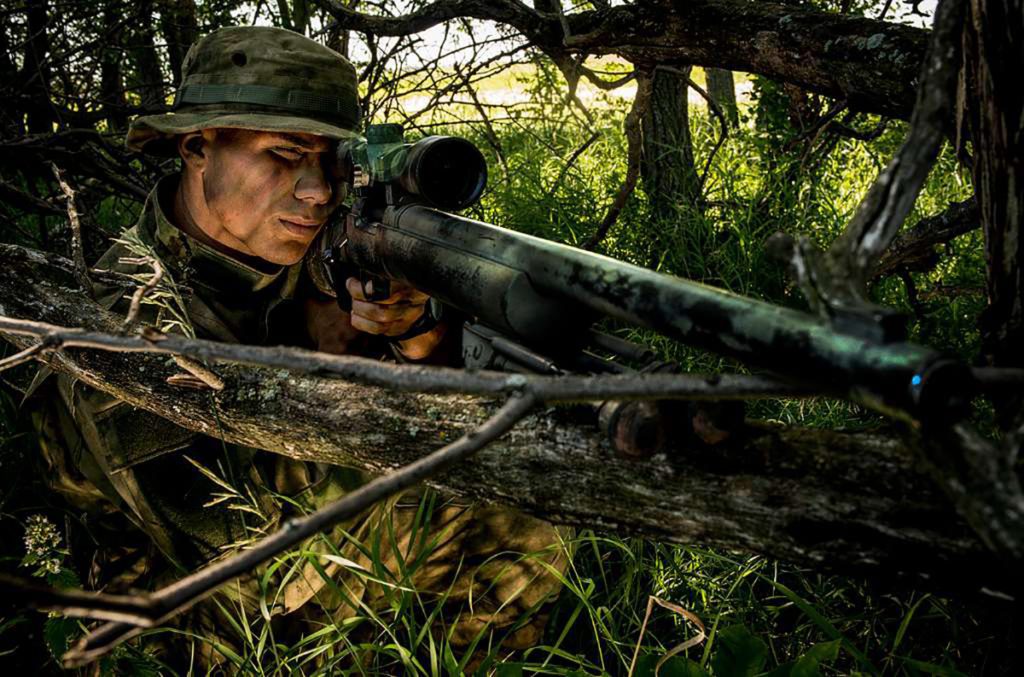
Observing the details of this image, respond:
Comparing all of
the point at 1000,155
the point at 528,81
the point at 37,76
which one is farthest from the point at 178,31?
the point at 1000,155

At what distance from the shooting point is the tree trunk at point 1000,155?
124 cm

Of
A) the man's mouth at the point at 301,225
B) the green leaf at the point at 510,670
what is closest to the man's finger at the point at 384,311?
the man's mouth at the point at 301,225

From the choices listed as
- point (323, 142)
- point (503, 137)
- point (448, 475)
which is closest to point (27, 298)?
point (323, 142)

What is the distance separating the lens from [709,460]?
126 centimetres

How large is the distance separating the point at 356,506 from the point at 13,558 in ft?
7.87

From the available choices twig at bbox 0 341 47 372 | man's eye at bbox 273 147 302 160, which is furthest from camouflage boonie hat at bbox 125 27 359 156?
twig at bbox 0 341 47 372

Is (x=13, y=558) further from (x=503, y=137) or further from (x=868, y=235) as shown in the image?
(x=503, y=137)

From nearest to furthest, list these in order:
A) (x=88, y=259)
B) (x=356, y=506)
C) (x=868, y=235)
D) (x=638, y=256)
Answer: (x=356, y=506)
(x=868, y=235)
(x=638, y=256)
(x=88, y=259)

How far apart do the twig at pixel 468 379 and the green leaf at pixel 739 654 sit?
0.87 m

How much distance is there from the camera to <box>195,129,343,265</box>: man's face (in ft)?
8.30

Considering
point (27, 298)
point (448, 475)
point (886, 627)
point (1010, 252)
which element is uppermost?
point (1010, 252)

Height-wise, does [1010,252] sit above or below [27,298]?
above

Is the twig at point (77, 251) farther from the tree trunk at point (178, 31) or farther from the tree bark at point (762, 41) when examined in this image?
the tree trunk at point (178, 31)

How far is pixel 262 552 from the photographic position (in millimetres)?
837
